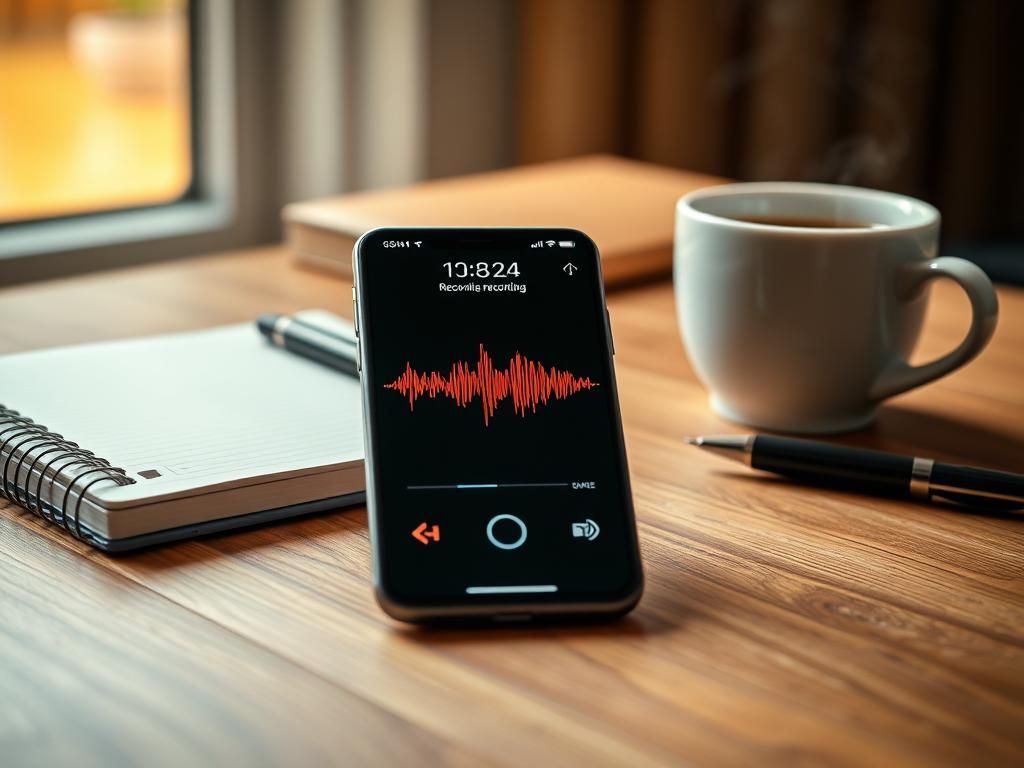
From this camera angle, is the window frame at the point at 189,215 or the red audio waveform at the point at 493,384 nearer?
the red audio waveform at the point at 493,384

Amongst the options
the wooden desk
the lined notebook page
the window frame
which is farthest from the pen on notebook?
the window frame

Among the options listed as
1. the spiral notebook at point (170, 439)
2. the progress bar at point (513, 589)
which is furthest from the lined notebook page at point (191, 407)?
the progress bar at point (513, 589)

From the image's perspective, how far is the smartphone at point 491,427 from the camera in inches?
18.4

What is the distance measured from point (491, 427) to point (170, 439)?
0.17 meters

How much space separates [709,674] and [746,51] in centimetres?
125

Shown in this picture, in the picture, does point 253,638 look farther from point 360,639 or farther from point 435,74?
point 435,74

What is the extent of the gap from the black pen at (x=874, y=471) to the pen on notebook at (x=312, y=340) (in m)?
0.20

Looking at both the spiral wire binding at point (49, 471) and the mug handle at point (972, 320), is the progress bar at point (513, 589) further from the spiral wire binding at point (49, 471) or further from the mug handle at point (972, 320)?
the mug handle at point (972, 320)

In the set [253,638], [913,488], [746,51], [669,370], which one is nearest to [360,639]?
[253,638]

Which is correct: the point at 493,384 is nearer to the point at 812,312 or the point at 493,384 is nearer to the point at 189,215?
the point at 812,312

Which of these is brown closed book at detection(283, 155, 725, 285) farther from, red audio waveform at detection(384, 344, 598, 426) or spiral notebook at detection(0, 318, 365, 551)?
red audio waveform at detection(384, 344, 598, 426)

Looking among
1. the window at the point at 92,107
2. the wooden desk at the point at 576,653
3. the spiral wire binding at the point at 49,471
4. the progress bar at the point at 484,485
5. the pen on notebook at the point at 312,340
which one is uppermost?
the window at the point at 92,107

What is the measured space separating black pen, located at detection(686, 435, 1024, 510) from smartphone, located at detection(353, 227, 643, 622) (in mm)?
123

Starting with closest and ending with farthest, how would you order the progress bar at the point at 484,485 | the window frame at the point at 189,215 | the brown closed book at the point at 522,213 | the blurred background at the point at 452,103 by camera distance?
the progress bar at the point at 484,485 < the brown closed book at the point at 522,213 < the window frame at the point at 189,215 < the blurred background at the point at 452,103
